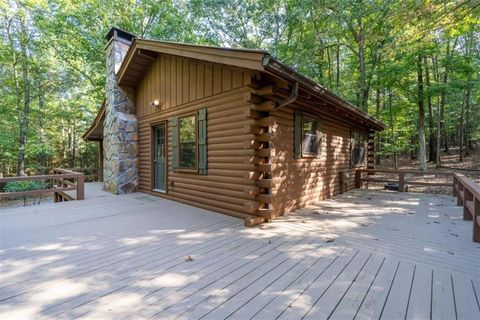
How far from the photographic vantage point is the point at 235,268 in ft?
8.02

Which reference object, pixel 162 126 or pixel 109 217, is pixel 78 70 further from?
pixel 109 217

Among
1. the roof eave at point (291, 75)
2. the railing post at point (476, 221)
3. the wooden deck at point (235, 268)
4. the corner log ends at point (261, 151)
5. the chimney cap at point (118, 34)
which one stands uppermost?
the chimney cap at point (118, 34)

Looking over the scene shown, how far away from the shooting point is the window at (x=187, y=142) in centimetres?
538

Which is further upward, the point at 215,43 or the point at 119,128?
the point at 215,43

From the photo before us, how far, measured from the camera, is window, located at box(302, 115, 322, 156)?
17.4ft

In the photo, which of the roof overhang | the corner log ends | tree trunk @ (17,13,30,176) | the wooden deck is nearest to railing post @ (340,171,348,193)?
the wooden deck

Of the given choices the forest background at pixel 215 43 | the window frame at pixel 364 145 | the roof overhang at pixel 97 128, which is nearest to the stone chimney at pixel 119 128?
the roof overhang at pixel 97 128

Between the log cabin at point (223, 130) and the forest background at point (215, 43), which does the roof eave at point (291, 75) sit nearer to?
the log cabin at point (223, 130)

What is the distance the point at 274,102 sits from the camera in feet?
13.5

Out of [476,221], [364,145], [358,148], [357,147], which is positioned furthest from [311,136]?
[364,145]

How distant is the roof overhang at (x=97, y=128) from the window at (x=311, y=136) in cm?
676

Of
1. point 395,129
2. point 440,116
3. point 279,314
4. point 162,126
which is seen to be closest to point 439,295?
point 279,314

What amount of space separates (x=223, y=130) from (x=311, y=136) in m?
2.24

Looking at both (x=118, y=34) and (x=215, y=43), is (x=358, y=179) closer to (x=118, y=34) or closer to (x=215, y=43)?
(x=118, y=34)
